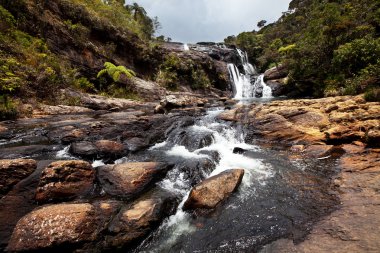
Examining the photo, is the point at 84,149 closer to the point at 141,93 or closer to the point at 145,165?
the point at 145,165

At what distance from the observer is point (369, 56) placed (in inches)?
520

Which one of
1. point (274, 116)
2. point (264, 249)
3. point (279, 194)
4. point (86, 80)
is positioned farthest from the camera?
point (86, 80)

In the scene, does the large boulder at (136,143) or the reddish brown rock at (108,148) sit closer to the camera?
the reddish brown rock at (108,148)

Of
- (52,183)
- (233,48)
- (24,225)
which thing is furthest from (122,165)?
(233,48)

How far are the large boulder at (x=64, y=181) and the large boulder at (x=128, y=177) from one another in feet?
1.09

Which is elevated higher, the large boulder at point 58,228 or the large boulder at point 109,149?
the large boulder at point 109,149

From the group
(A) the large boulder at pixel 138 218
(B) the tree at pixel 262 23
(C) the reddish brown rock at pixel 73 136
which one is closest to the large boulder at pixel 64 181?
(A) the large boulder at pixel 138 218

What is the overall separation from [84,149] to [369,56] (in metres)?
15.8

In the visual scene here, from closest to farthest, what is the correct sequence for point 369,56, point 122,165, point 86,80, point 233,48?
point 122,165 < point 369,56 < point 86,80 < point 233,48

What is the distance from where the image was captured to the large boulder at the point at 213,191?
15.8 feet

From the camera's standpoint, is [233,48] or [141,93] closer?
[141,93]

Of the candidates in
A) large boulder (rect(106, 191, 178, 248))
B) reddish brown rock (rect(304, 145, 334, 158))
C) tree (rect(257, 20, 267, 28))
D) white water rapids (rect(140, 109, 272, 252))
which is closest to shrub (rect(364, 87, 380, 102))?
reddish brown rock (rect(304, 145, 334, 158))

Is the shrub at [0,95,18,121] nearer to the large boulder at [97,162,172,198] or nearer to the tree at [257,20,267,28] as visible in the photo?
the large boulder at [97,162,172,198]

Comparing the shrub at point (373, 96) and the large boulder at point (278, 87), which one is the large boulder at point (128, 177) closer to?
the shrub at point (373, 96)
